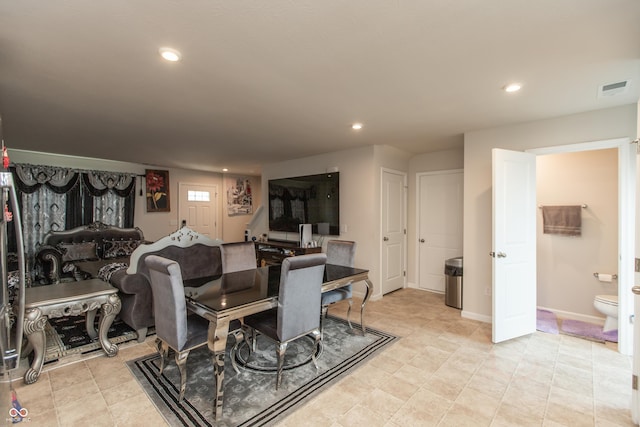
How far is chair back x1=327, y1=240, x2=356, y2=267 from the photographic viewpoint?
11.6ft

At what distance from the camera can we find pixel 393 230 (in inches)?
192

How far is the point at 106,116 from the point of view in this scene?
123 inches

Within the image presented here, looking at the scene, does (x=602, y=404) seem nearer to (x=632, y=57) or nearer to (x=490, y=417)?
(x=490, y=417)

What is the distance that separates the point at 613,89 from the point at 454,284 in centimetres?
281

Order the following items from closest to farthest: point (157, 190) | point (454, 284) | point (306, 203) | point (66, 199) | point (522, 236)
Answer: point (522, 236)
point (454, 284)
point (306, 203)
point (66, 199)
point (157, 190)

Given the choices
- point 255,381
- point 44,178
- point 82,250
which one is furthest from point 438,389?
point 44,178

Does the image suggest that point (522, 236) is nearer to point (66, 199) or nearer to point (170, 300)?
point (170, 300)

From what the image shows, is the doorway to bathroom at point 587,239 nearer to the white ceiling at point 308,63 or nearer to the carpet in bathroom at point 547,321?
the carpet in bathroom at point 547,321

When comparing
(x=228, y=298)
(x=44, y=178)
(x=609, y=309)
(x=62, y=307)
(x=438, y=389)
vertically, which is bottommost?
(x=438, y=389)

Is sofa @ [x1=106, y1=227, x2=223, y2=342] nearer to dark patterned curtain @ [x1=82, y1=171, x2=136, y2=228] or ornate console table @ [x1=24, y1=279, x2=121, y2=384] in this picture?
ornate console table @ [x1=24, y1=279, x2=121, y2=384]

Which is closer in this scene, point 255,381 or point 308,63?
point 308,63

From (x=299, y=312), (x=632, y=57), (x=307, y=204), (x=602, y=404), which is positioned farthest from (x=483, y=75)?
(x=307, y=204)

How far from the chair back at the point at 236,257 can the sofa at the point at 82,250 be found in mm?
2167

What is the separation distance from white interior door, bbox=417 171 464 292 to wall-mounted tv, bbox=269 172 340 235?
5.28 ft
